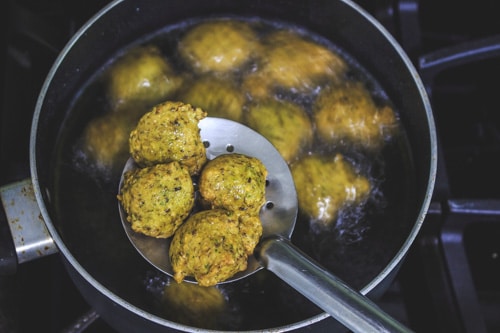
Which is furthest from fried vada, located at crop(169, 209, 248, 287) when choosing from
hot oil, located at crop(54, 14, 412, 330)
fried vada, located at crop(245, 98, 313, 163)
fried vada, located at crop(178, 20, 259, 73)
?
fried vada, located at crop(178, 20, 259, 73)

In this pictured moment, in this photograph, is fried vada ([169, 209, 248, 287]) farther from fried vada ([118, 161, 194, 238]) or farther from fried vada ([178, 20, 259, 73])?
fried vada ([178, 20, 259, 73])

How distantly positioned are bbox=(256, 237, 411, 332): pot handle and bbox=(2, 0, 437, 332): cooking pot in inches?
3.5

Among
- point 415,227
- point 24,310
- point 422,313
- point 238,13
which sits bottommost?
point 422,313

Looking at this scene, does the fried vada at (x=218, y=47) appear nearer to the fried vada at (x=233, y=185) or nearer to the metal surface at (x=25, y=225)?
the fried vada at (x=233, y=185)

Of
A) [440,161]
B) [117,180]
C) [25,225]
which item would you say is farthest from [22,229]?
[440,161]

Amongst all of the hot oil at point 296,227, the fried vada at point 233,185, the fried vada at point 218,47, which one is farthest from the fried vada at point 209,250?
the fried vada at point 218,47

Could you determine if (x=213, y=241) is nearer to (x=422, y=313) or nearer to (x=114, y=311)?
(x=114, y=311)

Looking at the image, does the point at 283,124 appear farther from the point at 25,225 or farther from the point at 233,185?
the point at 25,225

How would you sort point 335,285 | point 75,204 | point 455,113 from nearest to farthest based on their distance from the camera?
1. point 335,285
2. point 75,204
3. point 455,113

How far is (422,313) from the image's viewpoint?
1.13 meters

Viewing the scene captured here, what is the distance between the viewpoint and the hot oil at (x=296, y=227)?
0.97 meters

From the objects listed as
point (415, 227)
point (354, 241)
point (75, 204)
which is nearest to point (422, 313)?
point (354, 241)

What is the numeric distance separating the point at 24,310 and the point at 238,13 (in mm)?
767

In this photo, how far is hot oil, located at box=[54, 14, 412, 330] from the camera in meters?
0.97
